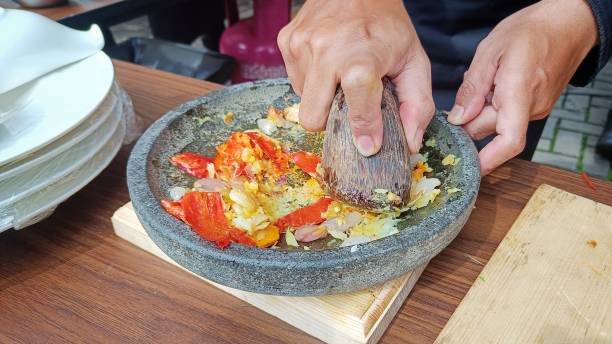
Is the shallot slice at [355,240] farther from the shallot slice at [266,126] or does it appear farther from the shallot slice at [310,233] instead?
the shallot slice at [266,126]

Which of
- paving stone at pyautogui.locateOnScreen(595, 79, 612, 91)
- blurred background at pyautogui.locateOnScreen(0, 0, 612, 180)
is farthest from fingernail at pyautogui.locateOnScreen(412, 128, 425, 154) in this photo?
paving stone at pyautogui.locateOnScreen(595, 79, 612, 91)

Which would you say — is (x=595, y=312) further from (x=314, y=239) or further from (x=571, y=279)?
(x=314, y=239)

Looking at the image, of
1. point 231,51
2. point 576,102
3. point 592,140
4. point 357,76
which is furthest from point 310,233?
point 576,102

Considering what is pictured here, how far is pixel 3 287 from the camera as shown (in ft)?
2.83

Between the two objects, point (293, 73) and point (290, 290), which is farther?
point (293, 73)

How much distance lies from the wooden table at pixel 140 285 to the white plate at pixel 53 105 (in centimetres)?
21

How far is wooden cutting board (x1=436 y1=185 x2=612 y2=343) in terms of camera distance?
724 millimetres

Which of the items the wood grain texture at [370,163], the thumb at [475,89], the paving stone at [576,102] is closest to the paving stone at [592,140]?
the paving stone at [576,102]

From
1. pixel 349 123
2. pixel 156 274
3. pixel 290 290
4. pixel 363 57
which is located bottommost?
pixel 156 274

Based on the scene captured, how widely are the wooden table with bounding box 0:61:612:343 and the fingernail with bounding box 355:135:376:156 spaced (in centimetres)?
23

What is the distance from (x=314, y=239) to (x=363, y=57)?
32 centimetres

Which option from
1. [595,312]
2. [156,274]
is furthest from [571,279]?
[156,274]

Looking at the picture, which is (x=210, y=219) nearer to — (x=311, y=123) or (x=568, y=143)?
(x=311, y=123)

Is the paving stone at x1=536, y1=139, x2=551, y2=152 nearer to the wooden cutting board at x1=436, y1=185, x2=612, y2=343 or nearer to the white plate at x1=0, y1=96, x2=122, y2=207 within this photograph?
the wooden cutting board at x1=436, y1=185, x2=612, y2=343
